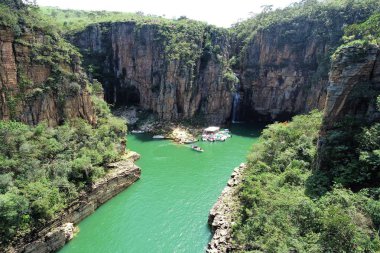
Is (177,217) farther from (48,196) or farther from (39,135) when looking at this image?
(39,135)

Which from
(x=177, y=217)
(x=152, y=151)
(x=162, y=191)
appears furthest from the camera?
(x=152, y=151)

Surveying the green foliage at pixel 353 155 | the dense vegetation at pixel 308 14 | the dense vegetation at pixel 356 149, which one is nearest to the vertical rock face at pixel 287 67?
the dense vegetation at pixel 308 14

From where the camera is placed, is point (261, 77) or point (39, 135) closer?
point (39, 135)

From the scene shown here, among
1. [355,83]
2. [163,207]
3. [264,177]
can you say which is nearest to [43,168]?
[163,207]

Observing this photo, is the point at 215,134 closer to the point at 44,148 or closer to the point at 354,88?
A: the point at 44,148

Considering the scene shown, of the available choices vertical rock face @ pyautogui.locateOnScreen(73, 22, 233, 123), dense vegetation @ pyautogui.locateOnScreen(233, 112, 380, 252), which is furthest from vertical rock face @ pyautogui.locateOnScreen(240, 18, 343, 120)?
dense vegetation @ pyautogui.locateOnScreen(233, 112, 380, 252)

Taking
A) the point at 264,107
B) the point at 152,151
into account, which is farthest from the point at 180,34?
the point at 152,151

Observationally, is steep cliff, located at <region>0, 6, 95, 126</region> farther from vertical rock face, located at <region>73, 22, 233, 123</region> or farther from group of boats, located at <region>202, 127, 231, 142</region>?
vertical rock face, located at <region>73, 22, 233, 123</region>
